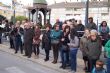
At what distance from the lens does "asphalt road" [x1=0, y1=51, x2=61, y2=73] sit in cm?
1541

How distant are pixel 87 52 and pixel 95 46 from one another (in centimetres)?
39

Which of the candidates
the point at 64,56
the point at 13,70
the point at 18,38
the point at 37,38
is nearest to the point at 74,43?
the point at 64,56

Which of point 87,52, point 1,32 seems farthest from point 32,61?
point 1,32

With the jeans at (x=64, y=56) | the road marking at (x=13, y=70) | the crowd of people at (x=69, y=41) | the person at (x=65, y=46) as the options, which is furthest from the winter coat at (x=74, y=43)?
the road marking at (x=13, y=70)

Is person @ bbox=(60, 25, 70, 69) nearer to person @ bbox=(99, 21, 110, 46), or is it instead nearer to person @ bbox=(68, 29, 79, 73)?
person @ bbox=(68, 29, 79, 73)

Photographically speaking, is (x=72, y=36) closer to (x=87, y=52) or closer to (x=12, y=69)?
(x=87, y=52)

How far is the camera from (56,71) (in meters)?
15.4

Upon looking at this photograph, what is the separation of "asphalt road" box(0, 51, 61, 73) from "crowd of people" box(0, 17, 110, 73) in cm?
75

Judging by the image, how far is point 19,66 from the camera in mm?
16672

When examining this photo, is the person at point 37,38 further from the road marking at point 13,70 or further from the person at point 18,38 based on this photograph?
the road marking at point 13,70

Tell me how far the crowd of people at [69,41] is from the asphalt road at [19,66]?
747 mm

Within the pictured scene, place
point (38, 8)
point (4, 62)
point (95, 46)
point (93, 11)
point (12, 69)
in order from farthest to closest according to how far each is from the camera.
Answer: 1. point (93, 11)
2. point (38, 8)
3. point (4, 62)
4. point (12, 69)
5. point (95, 46)

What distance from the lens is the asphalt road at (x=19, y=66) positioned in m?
15.4

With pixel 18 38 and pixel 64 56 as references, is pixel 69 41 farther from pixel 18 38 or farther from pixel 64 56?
pixel 18 38
